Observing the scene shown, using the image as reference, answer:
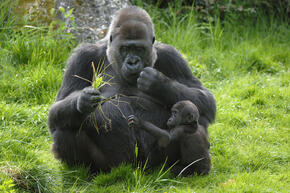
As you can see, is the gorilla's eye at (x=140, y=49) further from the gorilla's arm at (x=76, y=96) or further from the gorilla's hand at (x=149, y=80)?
the gorilla's arm at (x=76, y=96)

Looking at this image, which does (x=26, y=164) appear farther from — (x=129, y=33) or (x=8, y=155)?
(x=129, y=33)

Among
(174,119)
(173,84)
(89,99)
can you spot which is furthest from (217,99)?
(89,99)

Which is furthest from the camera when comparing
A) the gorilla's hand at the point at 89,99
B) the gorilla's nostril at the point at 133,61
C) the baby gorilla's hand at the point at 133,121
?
the gorilla's nostril at the point at 133,61

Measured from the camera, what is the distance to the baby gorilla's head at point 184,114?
3.97 m

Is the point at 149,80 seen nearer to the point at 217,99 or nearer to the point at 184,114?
the point at 184,114

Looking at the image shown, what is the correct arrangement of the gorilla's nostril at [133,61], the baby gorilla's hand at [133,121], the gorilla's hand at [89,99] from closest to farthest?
the gorilla's hand at [89,99] < the baby gorilla's hand at [133,121] < the gorilla's nostril at [133,61]

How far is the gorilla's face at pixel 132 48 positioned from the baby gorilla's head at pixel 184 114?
461 mm

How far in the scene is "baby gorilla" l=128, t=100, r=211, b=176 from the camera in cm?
398

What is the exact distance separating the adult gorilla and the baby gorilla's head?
0.63 ft

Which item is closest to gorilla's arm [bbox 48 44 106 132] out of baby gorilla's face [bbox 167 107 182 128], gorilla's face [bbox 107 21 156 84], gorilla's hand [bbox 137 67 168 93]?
gorilla's face [bbox 107 21 156 84]

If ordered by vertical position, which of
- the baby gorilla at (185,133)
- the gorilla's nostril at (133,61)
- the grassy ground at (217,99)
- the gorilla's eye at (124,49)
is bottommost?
the grassy ground at (217,99)

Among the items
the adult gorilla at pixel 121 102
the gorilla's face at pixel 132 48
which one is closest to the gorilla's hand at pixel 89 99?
the adult gorilla at pixel 121 102

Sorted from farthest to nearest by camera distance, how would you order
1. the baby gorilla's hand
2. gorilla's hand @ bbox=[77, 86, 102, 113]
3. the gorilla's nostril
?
the gorilla's nostril
the baby gorilla's hand
gorilla's hand @ bbox=[77, 86, 102, 113]

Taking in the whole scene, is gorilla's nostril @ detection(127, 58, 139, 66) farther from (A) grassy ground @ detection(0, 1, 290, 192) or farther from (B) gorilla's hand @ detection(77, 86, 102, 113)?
(A) grassy ground @ detection(0, 1, 290, 192)
